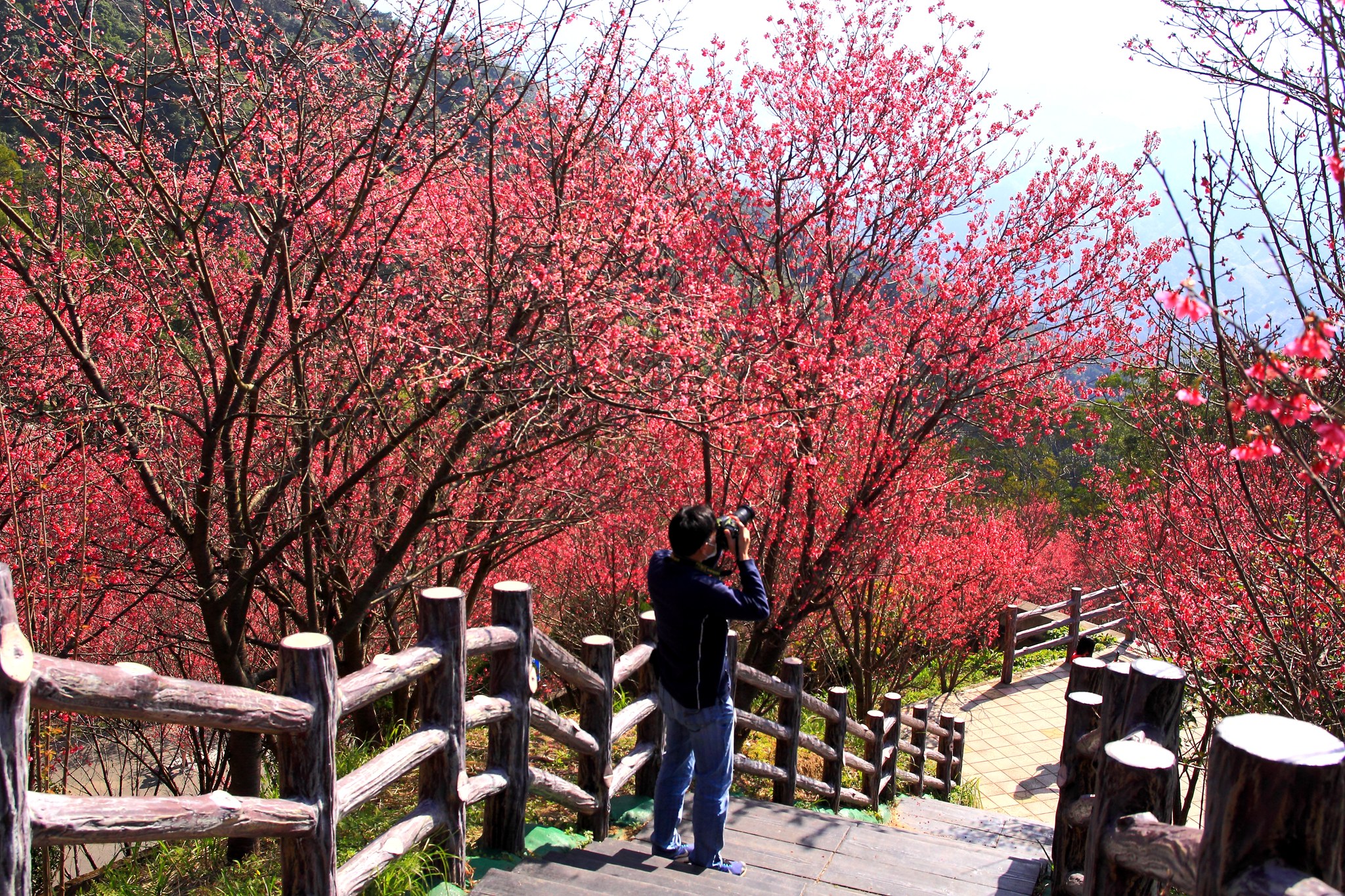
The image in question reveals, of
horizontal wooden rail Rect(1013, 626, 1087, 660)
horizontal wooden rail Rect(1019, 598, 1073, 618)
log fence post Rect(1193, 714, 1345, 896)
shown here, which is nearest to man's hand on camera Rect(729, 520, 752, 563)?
log fence post Rect(1193, 714, 1345, 896)

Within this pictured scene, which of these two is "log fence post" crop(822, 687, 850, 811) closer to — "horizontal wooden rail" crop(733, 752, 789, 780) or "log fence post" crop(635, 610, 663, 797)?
"horizontal wooden rail" crop(733, 752, 789, 780)

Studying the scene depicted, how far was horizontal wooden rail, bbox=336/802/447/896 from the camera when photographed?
2666 mm

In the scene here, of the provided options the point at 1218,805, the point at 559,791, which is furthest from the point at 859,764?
the point at 1218,805

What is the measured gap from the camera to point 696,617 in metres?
3.58

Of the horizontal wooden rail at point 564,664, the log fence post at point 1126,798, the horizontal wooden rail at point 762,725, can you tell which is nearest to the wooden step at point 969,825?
the horizontal wooden rail at point 762,725

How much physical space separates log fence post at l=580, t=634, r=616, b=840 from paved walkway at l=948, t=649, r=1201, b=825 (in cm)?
615

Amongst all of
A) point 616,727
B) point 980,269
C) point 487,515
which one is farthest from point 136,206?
point 980,269

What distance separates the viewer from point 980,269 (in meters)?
6.81

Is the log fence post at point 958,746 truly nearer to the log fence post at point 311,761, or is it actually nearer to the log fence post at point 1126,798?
the log fence post at point 1126,798

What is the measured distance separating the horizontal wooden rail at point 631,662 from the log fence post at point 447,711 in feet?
2.96

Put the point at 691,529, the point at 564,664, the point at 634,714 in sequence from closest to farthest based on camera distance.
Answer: the point at 691,529, the point at 564,664, the point at 634,714

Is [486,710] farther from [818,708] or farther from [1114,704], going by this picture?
[818,708]

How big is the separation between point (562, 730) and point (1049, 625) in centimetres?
1181

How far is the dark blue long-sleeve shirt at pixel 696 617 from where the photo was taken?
11.5ft
